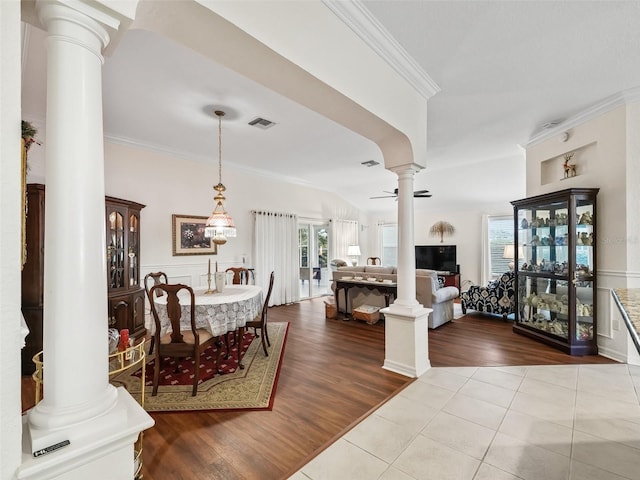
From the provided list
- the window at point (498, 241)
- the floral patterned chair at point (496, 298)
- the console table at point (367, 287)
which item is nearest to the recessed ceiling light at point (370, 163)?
the console table at point (367, 287)

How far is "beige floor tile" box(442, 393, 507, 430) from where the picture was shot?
2.37 m

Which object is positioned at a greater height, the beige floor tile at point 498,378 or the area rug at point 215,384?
the area rug at point 215,384

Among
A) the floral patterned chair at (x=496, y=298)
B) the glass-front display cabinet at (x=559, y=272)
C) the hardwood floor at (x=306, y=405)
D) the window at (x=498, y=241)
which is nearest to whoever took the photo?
the hardwood floor at (x=306, y=405)

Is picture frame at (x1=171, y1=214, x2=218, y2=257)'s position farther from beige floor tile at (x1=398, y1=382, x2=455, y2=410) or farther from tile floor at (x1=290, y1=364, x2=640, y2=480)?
tile floor at (x1=290, y1=364, x2=640, y2=480)

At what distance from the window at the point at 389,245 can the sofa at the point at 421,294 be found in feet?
13.9

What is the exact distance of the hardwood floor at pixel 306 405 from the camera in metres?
1.97

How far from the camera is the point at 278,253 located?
6910 millimetres

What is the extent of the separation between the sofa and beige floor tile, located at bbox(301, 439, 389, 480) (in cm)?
317

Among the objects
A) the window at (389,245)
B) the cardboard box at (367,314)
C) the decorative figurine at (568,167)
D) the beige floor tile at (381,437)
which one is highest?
the decorative figurine at (568,167)

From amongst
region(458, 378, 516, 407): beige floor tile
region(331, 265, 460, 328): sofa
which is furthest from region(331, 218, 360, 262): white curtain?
region(458, 378, 516, 407): beige floor tile

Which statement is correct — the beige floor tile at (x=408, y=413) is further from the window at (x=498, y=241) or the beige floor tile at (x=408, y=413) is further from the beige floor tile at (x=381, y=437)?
the window at (x=498, y=241)

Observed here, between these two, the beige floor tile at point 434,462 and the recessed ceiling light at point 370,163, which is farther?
the recessed ceiling light at point 370,163

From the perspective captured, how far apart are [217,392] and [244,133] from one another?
3341 mm

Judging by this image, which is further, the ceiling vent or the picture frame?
the picture frame
